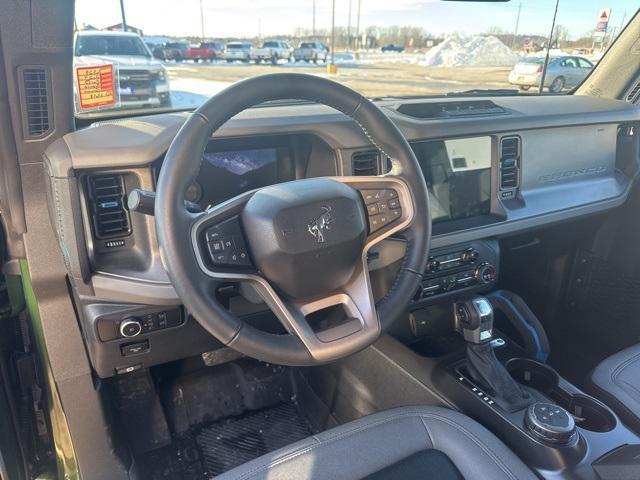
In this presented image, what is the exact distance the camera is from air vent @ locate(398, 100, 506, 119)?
2.10m

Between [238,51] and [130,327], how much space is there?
1258 millimetres

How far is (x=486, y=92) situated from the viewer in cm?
267

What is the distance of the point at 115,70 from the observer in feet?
5.80

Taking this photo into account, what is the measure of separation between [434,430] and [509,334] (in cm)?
109

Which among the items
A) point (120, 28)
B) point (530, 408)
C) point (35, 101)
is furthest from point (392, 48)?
point (530, 408)

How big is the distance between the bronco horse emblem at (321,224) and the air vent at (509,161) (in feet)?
3.95

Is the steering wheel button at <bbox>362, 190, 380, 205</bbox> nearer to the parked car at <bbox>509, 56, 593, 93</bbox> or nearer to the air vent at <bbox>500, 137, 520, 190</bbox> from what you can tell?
the air vent at <bbox>500, 137, 520, 190</bbox>

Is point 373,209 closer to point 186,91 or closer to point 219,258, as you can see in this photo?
point 219,258

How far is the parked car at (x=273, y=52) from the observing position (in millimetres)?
2210

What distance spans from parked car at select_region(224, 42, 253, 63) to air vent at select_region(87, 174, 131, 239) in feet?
3.16

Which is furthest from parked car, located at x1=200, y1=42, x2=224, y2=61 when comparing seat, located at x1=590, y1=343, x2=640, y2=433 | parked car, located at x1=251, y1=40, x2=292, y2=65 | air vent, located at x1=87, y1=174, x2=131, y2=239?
seat, located at x1=590, y1=343, x2=640, y2=433

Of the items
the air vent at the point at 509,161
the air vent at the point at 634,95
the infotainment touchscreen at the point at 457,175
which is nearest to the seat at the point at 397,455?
the infotainment touchscreen at the point at 457,175

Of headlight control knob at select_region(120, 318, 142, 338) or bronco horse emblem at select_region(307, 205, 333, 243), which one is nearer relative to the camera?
bronco horse emblem at select_region(307, 205, 333, 243)

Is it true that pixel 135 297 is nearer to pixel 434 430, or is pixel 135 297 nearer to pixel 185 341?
pixel 185 341
